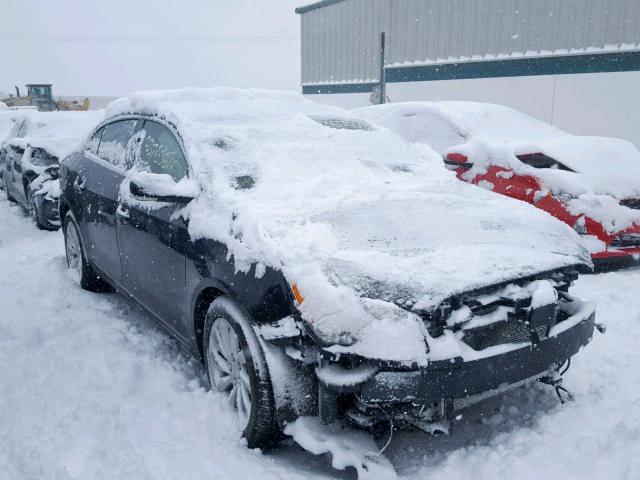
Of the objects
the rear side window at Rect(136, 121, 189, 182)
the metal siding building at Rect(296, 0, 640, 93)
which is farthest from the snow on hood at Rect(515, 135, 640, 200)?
the metal siding building at Rect(296, 0, 640, 93)

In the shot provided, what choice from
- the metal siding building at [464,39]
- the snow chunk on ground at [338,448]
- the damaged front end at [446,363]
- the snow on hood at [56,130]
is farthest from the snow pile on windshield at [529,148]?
the metal siding building at [464,39]

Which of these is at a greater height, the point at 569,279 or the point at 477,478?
the point at 569,279

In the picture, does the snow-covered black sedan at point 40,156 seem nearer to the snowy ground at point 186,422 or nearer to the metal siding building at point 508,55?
the snowy ground at point 186,422

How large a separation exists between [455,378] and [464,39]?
632 inches

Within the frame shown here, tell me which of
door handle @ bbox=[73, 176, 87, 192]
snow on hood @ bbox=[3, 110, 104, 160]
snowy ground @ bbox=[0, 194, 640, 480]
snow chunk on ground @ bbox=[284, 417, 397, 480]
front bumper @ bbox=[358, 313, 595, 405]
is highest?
snow on hood @ bbox=[3, 110, 104, 160]

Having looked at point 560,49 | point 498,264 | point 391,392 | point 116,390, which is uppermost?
point 560,49

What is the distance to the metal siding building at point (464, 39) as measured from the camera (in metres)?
13.6

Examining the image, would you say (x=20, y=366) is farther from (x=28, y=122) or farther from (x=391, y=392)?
(x=28, y=122)

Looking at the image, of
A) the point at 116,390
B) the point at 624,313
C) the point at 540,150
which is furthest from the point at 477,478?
the point at 540,150

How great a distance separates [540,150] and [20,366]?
473 cm

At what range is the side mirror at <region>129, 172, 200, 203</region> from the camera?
2.82 meters

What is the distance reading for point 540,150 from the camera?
524 cm

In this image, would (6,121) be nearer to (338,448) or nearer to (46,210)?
(46,210)

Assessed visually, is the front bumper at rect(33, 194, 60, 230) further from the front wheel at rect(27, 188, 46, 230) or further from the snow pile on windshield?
the snow pile on windshield
